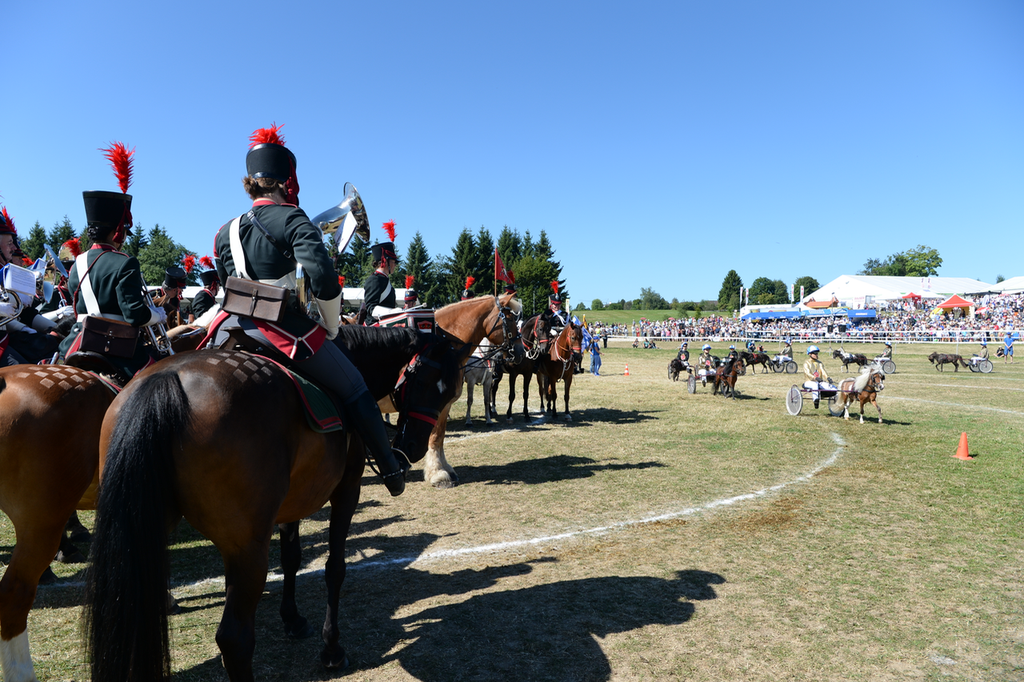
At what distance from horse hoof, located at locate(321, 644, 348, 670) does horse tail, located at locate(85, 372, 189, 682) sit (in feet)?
4.47

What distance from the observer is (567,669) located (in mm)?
3678

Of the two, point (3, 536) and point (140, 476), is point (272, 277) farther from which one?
point (3, 536)

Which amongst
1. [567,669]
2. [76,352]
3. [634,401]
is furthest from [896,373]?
[76,352]

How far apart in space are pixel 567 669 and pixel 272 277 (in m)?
3.05

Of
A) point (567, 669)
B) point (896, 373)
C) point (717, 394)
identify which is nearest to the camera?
point (567, 669)

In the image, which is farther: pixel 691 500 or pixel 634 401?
pixel 634 401

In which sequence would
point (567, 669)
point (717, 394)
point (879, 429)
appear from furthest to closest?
point (717, 394) < point (879, 429) < point (567, 669)

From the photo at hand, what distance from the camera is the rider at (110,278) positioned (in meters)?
4.07

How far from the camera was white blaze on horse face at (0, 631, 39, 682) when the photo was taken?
3.27 metres

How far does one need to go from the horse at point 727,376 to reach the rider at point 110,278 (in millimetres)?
17573

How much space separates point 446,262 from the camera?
80.2m

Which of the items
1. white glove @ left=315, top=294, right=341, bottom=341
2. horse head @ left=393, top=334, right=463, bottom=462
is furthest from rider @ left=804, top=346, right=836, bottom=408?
white glove @ left=315, top=294, right=341, bottom=341

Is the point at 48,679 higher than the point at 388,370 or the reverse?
the reverse

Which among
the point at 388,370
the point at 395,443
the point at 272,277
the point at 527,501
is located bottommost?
the point at 527,501
